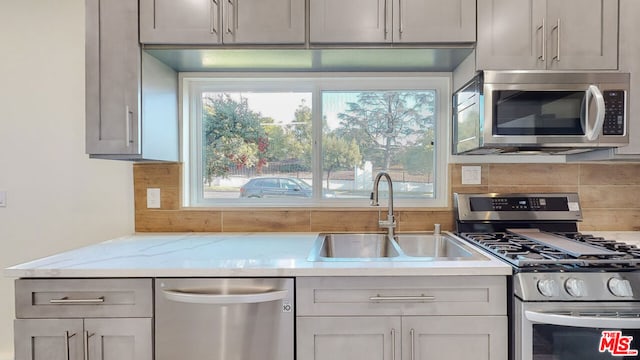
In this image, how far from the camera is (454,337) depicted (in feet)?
4.34

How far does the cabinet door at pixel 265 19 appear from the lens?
1.61m

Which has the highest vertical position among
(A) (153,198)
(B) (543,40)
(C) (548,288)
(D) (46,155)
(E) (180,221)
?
(B) (543,40)

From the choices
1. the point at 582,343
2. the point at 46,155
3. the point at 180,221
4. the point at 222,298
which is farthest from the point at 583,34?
the point at 46,155

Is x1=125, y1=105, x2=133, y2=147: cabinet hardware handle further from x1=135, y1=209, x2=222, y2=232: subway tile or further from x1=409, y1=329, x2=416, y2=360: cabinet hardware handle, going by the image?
x1=409, y1=329, x2=416, y2=360: cabinet hardware handle

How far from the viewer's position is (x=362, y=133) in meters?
2.10

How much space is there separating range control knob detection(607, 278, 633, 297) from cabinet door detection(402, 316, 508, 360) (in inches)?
14.8

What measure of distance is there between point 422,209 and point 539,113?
751 millimetres

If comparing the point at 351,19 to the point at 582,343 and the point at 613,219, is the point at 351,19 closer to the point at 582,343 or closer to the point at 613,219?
the point at 582,343

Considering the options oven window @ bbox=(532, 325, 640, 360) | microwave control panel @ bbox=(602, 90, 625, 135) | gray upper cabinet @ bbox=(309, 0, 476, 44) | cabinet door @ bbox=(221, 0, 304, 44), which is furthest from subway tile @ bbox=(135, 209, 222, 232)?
microwave control panel @ bbox=(602, 90, 625, 135)

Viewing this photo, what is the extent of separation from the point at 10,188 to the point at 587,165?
3.27 metres

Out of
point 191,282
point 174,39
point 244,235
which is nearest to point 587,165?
point 244,235

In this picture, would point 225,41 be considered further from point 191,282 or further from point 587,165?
point 587,165

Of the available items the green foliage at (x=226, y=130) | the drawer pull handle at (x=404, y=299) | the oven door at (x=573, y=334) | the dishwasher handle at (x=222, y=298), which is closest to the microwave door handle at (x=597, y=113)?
the oven door at (x=573, y=334)

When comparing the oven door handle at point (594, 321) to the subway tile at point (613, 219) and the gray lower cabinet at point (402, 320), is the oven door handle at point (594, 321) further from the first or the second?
the subway tile at point (613, 219)
